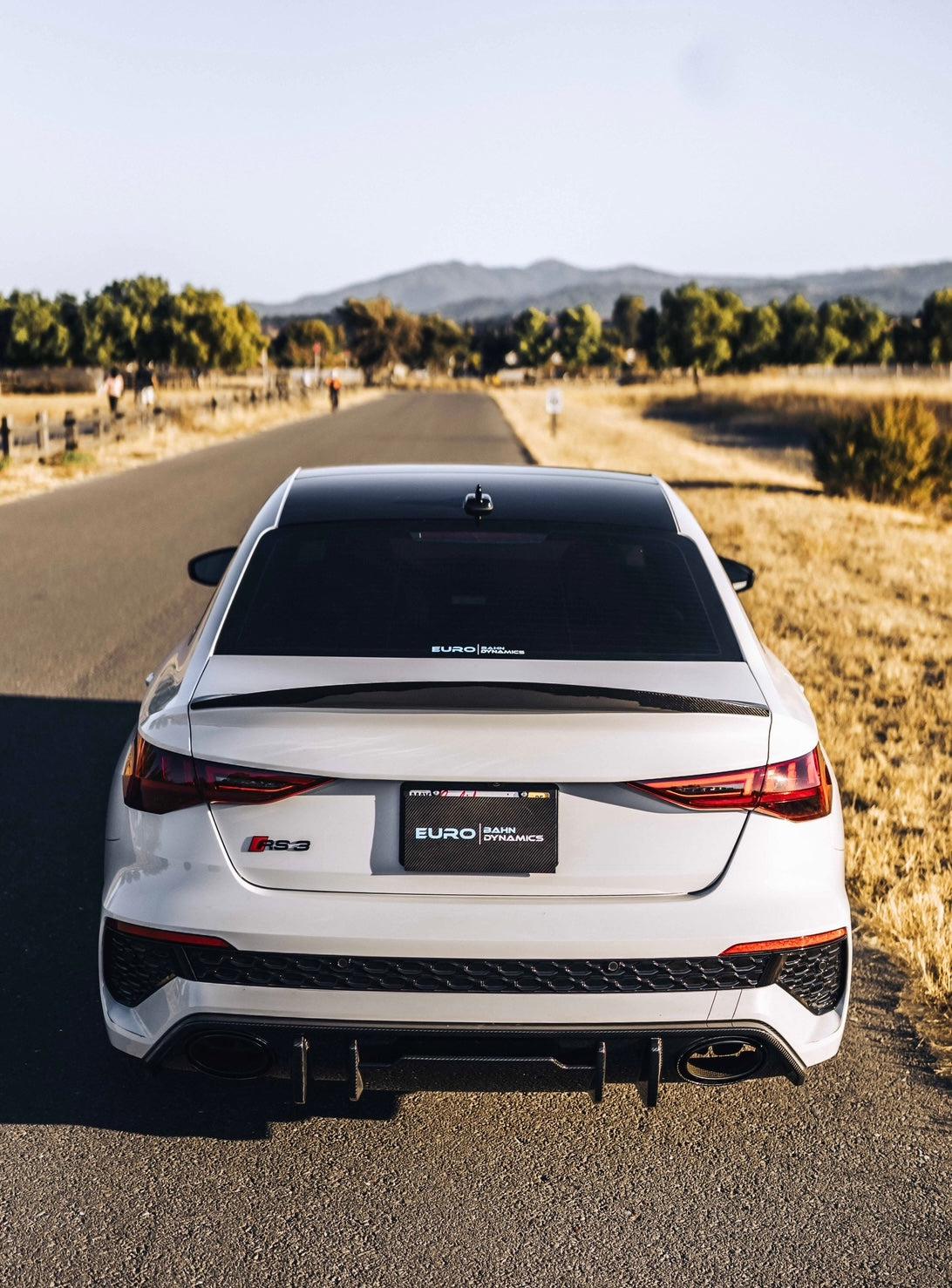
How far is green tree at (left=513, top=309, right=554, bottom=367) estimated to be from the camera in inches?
6993

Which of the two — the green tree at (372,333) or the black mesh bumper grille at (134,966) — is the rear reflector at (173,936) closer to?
the black mesh bumper grille at (134,966)

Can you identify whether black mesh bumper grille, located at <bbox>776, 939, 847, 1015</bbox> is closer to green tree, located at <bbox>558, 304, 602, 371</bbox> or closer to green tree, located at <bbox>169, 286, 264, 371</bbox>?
green tree, located at <bbox>169, 286, 264, 371</bbox>

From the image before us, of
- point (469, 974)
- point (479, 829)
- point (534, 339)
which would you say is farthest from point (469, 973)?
point (534, 339)

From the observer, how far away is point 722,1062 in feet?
10.6

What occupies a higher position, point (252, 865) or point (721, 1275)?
point (252, 865)

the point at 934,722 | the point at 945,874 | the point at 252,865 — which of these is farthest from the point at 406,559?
the point at 934,722

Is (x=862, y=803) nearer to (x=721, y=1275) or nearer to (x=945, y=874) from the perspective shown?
(x=945, y=874)

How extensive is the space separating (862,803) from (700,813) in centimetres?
372

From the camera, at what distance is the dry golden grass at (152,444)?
23.9m

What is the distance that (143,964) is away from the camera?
3180mm

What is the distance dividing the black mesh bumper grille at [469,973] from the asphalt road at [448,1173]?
1.83ft

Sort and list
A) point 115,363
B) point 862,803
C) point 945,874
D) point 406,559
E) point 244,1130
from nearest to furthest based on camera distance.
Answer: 1. point 244,1130
2. point 406,559
3. point 945,874
4. point 862,803
5. point 115,363

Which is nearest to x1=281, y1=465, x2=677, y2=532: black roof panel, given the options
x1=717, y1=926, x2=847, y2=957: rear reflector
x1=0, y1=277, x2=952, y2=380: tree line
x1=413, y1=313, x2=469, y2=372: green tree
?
x1=717, y1=926, x2=847, y2=957: rear reflector

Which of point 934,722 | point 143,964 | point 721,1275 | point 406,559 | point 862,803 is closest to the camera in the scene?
point 721,1275
